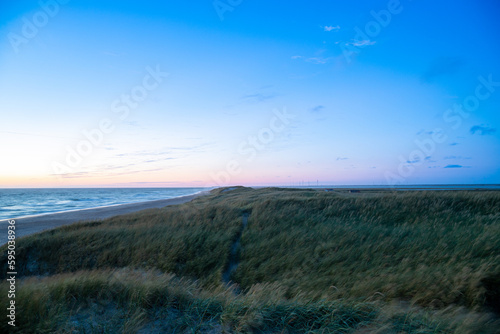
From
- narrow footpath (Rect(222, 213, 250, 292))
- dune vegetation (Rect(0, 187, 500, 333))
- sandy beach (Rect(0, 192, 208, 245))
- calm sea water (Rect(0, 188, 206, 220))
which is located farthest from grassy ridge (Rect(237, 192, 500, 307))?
calm sea water (Rect(0, 188, 206, 220))

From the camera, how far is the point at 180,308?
14.2ft

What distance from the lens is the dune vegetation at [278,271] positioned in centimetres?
386

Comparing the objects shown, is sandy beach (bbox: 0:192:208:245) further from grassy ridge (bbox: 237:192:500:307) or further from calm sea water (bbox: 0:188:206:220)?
→ grassy ridge (bbox: 237:192:500:307)

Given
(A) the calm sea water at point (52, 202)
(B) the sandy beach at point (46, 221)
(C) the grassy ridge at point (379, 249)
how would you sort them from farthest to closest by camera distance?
1. (A) the calm sea water at point (52, 202)
2. (B) the sandy beach at point (46, 221)
3. (C) the grassy ridge at point (379, 249)

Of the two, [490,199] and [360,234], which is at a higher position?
[490,199]

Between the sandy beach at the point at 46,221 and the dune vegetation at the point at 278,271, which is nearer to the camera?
the dune vegetation at the point at 278,271

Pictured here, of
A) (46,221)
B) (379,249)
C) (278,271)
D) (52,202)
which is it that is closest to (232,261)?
(278,271)

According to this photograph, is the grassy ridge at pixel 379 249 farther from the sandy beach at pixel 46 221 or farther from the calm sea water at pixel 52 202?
the calm sea water at pixel 52 202

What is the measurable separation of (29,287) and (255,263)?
629cm

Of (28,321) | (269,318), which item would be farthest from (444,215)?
Answer: (28,321)

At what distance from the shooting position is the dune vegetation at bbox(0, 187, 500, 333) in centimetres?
386

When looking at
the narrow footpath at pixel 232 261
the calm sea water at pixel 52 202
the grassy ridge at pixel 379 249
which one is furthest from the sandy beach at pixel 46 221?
the grassy ridge at pixel 379 249

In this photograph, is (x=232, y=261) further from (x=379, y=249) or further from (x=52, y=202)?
(x=52, y=202)

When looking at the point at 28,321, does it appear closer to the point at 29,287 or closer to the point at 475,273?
the point at 29,287
